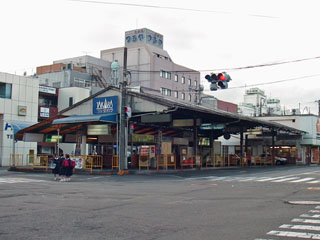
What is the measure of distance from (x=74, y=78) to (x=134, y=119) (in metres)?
34.2

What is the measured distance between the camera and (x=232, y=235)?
8234mm

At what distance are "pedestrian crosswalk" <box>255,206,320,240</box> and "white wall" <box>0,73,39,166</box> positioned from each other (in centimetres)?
3955

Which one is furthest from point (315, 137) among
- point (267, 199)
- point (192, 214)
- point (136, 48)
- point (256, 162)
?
point (192, 214)

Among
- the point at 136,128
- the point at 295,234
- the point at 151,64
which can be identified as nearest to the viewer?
the point at 295,234

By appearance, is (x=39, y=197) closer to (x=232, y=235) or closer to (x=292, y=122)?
(x=232, y=235)

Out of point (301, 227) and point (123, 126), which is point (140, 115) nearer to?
point (123, 126)

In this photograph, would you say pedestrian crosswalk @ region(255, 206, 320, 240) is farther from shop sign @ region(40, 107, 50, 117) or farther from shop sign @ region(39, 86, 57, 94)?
shop sign @ region(39, 86, 57, 94)

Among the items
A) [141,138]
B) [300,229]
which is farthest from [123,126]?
[300,229]

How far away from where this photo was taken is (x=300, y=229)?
348 inches

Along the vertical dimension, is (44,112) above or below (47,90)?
below

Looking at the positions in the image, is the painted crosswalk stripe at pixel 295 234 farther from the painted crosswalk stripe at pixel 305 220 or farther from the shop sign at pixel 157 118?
the shop sign at pixel 157 118

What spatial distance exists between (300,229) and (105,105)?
25.7 metres

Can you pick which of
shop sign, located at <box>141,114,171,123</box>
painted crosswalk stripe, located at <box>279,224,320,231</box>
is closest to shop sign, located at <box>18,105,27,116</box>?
shop sign, located at <box>141,114,171,123</box>

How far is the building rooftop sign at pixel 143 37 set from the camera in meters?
80.7
